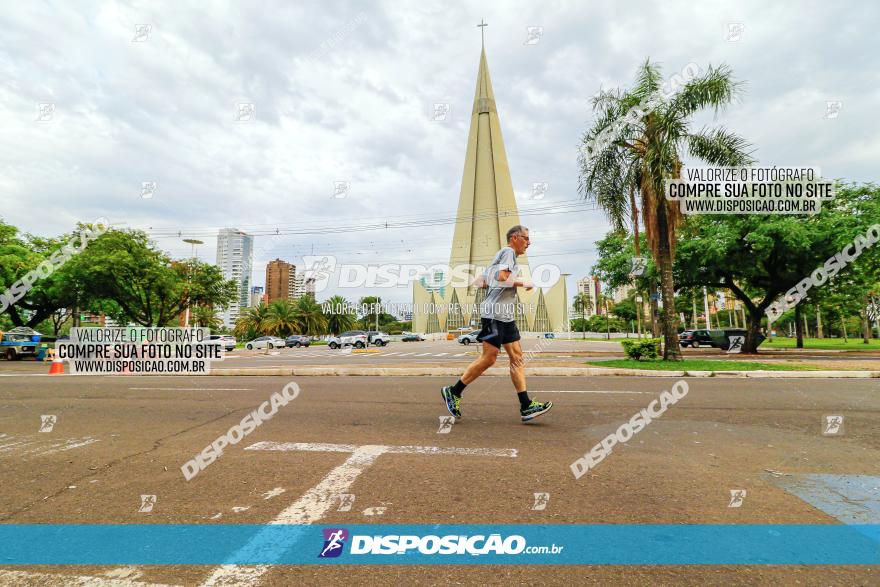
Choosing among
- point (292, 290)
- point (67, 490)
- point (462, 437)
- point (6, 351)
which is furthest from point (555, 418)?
point (292, 290)

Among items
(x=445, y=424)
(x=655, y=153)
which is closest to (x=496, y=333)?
(x=445, y=424)

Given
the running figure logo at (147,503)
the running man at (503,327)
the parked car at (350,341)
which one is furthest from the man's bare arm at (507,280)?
the parked car at (350,341)

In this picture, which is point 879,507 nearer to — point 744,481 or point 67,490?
point 744,481

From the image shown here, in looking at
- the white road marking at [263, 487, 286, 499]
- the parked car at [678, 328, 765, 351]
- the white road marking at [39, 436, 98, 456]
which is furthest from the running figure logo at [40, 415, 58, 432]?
the parked car at [678, 328, 765, 351]

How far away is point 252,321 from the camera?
198ft

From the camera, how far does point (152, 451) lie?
3971mm

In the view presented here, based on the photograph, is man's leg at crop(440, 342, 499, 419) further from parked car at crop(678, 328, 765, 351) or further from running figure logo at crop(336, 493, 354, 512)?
parked car at crop(678, 328, 765, 351)

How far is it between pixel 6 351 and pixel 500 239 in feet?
238

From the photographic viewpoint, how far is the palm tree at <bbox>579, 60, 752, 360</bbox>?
1321 centimetres

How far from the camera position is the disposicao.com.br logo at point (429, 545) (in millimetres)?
2127

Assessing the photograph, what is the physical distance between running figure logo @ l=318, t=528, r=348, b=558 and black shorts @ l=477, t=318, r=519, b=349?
109 inches

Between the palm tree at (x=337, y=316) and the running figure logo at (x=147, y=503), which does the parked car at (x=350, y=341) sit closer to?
the palm tree at (x=337, y=316)

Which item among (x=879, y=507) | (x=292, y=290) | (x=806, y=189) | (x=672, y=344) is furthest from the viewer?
(x=292, y=290)

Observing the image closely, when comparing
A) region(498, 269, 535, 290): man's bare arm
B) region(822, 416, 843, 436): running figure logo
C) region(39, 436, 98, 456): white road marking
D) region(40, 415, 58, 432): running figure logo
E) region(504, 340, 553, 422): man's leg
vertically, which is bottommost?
region(822, 416, 843, 436): running figure logo
